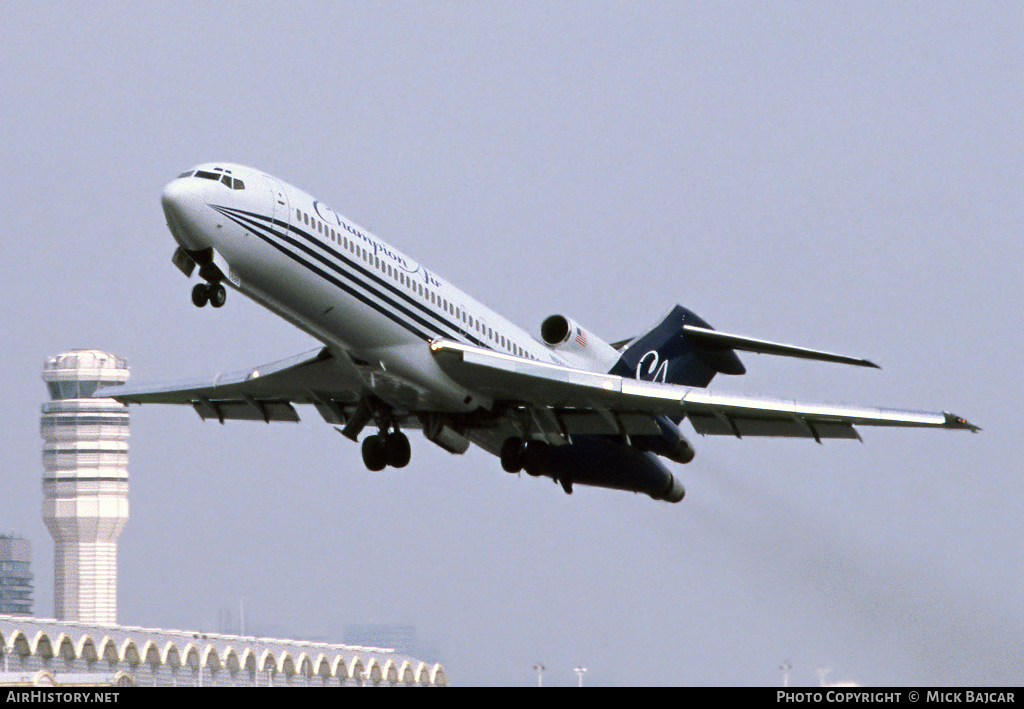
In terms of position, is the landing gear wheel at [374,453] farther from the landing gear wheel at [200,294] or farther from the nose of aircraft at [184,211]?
the nose of aircraft at [184,211]

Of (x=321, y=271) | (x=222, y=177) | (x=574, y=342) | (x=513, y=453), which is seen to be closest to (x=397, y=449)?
(x=513, y=453)

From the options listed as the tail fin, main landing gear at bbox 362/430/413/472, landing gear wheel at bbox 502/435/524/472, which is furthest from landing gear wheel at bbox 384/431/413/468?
the tail fin

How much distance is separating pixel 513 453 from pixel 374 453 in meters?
2.87

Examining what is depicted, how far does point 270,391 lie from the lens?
3297cm

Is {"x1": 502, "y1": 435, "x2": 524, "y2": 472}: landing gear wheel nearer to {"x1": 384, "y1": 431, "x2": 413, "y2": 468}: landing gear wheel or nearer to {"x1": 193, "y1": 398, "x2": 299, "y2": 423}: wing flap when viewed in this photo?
{"x1": 384, "y1": 431, "x2": 413, "y2": 468}: landing gear wheel

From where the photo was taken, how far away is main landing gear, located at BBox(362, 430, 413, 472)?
32.1 metres

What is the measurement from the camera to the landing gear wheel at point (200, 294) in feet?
87.0

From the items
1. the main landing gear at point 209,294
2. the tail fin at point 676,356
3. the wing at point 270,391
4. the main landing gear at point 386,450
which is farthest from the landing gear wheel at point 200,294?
the tail fin at point 676,356

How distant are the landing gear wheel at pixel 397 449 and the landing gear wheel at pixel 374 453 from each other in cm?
8

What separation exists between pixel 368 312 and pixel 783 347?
10280 mm

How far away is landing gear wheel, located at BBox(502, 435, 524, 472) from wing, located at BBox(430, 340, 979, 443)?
2.88 ft

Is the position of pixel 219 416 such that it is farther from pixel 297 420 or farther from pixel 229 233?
pixel 229 233
